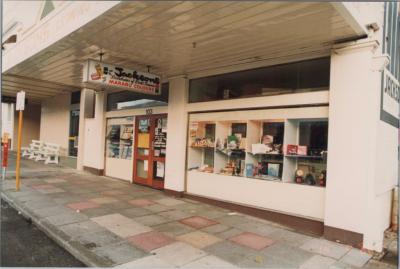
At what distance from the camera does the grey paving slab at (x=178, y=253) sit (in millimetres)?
4352

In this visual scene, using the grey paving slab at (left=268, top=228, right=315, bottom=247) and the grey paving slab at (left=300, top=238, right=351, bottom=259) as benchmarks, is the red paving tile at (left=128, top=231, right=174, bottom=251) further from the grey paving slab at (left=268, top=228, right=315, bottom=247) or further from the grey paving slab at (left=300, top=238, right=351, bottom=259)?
the grey paving slab at (left=300, top=238, right=351, bottom=259)

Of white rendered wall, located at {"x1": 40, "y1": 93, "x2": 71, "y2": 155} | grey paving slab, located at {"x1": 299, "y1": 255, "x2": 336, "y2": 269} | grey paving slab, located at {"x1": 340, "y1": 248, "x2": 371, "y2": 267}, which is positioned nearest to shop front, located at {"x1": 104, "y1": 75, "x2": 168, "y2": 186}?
white rendered wall, located at {"x1": 40, "y1": 93, "x2": 71, "y2": 155}

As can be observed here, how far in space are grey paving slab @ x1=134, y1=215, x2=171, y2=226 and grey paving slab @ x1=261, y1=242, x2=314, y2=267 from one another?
216 centimetres

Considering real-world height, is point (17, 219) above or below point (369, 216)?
below

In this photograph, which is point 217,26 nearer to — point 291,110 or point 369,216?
point 291,110

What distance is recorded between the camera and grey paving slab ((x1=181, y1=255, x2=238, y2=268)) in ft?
13.9

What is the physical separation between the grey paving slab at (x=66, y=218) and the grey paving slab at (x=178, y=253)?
2.12 meters

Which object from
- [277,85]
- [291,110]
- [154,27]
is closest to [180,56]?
[154,27]

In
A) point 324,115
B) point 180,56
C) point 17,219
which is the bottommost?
point 17,219

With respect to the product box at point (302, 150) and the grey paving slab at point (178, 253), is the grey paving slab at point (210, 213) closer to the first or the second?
the grey paving slab at point (178, 253)

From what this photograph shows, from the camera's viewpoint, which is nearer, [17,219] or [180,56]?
[17,219]

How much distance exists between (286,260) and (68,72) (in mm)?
7874

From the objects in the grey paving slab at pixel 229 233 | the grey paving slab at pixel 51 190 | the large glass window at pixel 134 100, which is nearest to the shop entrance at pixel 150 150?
the large glass window at pixel 134 100

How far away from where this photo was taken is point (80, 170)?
12883mm
